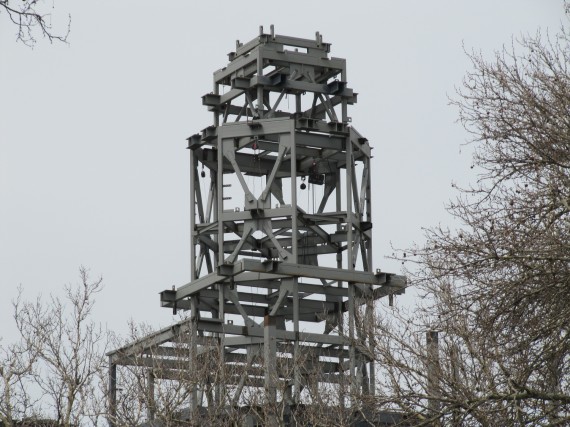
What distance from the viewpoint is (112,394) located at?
42688 millimetres

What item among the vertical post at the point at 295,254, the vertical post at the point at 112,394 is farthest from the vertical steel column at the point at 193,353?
the vertical post at the point at 295,254

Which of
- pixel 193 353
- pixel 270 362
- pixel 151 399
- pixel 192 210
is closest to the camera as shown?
pixel 151 399

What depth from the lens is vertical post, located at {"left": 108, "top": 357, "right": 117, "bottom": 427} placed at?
128 ft

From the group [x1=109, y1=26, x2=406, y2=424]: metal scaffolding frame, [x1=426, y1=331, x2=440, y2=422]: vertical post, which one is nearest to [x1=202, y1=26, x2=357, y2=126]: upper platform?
[x1=109, y1=26, x2=406, y2=424]: metal scaffolding frame

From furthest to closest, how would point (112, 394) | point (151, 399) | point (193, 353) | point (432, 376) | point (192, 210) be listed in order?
point (192, 210) → point (193, 353) → point (112, 394) → point (151, 399) → point (432, 376)

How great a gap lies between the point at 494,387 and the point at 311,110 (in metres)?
25.9

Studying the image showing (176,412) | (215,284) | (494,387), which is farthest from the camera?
(215,284)

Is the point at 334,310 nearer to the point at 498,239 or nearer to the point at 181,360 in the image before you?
the point at 181,360

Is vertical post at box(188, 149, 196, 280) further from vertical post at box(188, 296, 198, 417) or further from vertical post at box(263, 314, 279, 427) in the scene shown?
vertical post at box(263, 314, 279, 427)

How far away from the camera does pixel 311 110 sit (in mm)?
46875

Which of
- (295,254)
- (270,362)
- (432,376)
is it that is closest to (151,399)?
(270,362)

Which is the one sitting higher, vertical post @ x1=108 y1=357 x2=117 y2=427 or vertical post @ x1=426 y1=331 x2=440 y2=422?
vertical post @ x1=108 y1=357 x2=117 y2=427

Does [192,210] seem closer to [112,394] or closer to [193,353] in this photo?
[193,353]

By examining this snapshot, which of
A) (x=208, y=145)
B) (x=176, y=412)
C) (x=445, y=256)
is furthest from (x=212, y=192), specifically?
(x=445, y=256)
